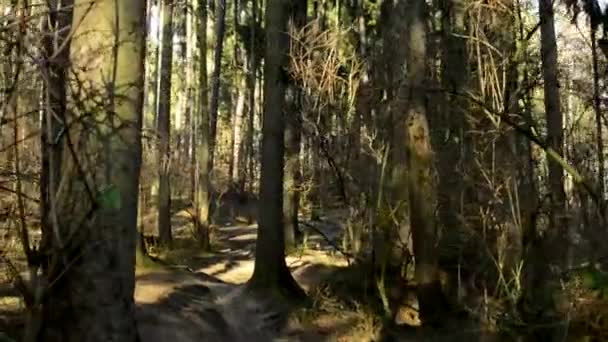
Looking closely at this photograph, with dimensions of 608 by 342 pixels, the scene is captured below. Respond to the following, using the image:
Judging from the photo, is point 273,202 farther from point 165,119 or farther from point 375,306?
point 165,119

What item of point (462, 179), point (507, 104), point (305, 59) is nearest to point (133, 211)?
point (507, 104)

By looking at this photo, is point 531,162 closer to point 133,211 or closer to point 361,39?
point 133,211

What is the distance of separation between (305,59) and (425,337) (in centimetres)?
575

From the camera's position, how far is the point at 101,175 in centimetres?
478

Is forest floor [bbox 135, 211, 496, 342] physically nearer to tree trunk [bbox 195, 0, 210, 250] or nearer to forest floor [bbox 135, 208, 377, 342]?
forest floor [bbox 135, 208, 377, 342]

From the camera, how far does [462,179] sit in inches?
606

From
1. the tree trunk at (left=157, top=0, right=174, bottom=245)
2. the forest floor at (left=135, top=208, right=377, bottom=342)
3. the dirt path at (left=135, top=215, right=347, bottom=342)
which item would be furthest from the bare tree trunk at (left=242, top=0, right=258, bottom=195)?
the forest floor at (left=135, top=208, right=377, bottom=342)

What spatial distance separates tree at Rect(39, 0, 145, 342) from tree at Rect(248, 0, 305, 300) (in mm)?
7400

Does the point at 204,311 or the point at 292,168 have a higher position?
the point at 292,168

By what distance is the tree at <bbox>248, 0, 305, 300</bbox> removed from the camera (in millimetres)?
12398

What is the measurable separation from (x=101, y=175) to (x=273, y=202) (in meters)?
7.84

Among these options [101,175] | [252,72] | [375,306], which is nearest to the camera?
[101,175]

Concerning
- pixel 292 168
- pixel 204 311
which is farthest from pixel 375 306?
pixel 292 168

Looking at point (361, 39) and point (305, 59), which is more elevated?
point (361, 39)
